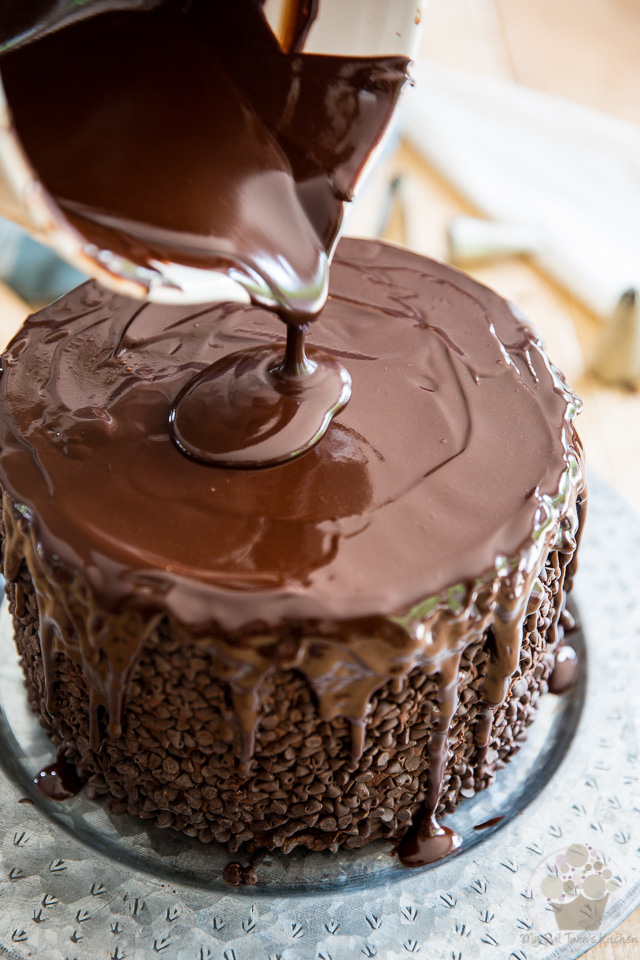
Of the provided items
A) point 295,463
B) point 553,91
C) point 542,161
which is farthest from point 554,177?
point 295,463

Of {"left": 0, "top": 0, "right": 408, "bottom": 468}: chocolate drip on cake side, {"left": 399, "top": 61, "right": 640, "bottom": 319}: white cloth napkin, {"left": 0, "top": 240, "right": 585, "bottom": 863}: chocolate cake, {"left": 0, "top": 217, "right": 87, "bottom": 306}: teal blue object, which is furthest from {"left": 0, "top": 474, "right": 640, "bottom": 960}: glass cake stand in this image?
{"left": 399, "top": 61, "right": 640, "bottom": 319}: white cloth napkin

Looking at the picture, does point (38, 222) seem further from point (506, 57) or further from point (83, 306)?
point (506, 57)

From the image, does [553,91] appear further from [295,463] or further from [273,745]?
[273,745]

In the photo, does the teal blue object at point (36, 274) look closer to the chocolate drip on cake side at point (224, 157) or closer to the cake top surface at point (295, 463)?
the cake top surface at point (295, 463)

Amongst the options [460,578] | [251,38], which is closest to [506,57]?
[251,38]

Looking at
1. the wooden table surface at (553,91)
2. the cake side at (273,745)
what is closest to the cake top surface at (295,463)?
the cake side at (273,745)

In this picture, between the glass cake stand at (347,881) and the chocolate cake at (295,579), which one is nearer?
the chocolate cake at (295,579)
